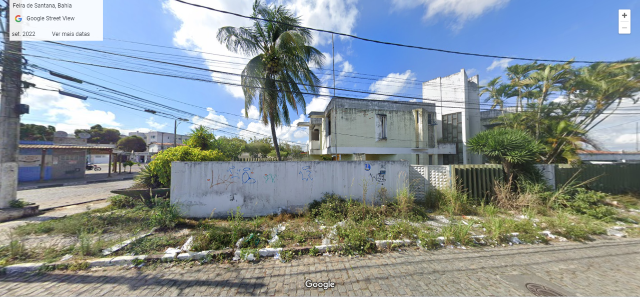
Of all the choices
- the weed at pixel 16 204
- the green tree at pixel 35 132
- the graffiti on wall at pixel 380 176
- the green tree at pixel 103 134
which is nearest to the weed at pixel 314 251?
the graffiti on wall at pixel 380 176

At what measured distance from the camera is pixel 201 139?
7867 mm

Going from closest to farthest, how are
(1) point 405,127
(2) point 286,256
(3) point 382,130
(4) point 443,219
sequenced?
1. (2) point 286,256
2. (4) point 443,219
3. (3) point 382,130
4. (1) point 405,127

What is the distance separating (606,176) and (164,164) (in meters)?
16.4

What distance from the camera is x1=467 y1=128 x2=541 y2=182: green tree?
609 centimetres

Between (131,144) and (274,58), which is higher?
(274,58)

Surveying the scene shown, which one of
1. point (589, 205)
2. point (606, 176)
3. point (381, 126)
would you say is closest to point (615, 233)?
point (589, 205)

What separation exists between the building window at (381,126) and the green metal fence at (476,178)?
6.71 metres

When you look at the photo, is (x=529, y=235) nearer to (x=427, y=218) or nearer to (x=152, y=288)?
(x=427, y=218)

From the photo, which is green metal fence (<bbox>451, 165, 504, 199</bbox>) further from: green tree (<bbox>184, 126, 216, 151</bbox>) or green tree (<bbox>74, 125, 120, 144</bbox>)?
green tree (<bbox>74, 125, 120, 144</bbox>)

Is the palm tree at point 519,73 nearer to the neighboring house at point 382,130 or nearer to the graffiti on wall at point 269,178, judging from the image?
the neighboring house at point 382,130

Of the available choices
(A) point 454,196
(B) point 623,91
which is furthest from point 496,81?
(A) point 454,196

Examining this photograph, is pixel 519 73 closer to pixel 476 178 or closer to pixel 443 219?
pixel 476 178

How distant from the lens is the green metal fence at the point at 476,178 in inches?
241

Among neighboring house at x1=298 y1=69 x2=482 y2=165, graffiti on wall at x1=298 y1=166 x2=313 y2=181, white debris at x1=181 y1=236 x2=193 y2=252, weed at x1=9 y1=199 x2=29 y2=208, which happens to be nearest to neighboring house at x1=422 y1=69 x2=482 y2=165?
neighboring house at x1=298 y1=69 x2=482 y2=165
